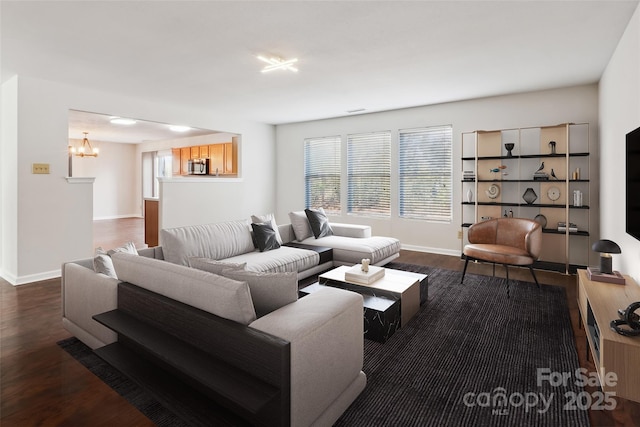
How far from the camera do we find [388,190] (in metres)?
6.39

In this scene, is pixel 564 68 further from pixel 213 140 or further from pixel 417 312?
pixel 213 140

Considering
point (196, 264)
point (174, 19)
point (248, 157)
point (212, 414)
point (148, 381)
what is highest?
point (174, 19)

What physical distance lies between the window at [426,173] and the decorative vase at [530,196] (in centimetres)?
113

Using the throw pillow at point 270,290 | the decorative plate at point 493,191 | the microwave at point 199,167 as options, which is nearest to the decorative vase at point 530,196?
the decorative plate at point 493,191

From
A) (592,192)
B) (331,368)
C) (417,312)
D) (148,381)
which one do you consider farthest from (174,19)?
(592,192)

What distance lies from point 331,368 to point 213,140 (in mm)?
7822

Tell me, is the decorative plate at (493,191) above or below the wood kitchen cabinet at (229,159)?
below

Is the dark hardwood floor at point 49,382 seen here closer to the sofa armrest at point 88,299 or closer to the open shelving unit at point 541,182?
the sofa armrest at point 88,299

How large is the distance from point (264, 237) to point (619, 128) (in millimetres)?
3758

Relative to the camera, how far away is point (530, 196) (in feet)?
15.9

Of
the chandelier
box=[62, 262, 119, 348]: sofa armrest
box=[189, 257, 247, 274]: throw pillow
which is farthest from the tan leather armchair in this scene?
the chandelier

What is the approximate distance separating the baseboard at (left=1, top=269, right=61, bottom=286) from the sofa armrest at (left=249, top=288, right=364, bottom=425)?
13.7 ft

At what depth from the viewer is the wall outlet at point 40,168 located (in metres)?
4.19

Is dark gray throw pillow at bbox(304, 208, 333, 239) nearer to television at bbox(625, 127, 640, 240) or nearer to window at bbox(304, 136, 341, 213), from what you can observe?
window at bbox(304, 136, 341, 213)
